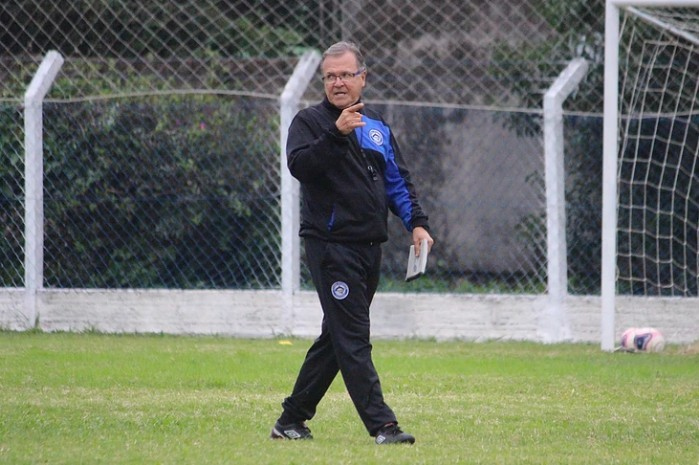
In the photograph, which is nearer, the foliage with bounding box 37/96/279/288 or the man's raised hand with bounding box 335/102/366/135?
the man's raised hand with bounding box 335/102/366/135

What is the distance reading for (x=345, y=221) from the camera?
18.2ft

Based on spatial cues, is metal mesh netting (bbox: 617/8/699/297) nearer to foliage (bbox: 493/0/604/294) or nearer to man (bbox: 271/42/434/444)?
foliage (bbox: 493/0/604/294)

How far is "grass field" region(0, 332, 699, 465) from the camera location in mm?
5363

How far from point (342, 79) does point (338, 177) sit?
1.40ft

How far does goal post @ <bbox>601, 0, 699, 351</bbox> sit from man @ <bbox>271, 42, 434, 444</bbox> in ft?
18.1

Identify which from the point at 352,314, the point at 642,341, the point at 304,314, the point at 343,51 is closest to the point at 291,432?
the point at 352,314

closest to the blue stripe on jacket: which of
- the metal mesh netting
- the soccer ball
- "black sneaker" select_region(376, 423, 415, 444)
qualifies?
"black sneaker" select_region(376, 423, 415, 444)

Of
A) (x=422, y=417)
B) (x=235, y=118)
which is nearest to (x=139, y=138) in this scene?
(x=235, y=118)

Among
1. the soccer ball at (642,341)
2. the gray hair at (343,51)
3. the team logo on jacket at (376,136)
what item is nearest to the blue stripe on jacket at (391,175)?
the team logo on jacket at (376,136)

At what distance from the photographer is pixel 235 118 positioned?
11.6m

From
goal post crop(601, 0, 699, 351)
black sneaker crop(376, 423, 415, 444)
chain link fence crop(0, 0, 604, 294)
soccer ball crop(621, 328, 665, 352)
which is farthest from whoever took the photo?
chain link fence crop(0, 0, 604, 294)

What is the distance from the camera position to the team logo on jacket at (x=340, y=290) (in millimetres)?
5551

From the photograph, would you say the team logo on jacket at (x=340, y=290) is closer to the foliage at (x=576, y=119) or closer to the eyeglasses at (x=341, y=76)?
the eyeglasses at (x=341, y=76)

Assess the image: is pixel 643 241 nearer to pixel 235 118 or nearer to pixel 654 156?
pixel 654 156
